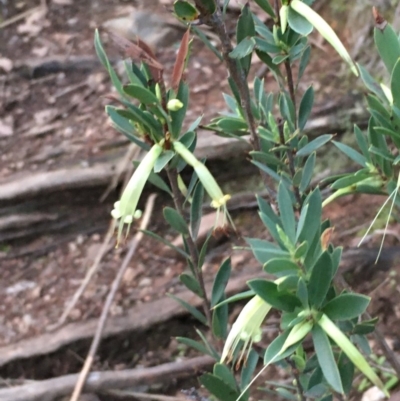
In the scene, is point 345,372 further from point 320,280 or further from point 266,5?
point 266,5

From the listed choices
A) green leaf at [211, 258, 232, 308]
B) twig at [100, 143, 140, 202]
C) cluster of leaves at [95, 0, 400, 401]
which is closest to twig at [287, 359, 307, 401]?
cluster of leaves at [95, 0, 400, 401]

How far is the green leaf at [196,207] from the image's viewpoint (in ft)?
2.01

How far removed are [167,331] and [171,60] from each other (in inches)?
42.7

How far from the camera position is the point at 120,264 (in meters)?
1.47

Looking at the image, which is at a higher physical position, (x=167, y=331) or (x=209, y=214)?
(x=209, y=214)

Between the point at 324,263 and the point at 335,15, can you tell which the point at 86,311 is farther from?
the point at 335,15

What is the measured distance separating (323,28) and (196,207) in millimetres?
264

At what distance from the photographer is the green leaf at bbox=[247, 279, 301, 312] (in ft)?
1.36

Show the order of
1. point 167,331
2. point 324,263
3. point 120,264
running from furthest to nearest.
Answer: point 120,264
point 167,331
point 324,263

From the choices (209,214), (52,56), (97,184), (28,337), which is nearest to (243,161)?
(209,214)

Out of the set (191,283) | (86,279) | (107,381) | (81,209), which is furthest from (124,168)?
(191,283)

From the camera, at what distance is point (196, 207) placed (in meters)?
0.62

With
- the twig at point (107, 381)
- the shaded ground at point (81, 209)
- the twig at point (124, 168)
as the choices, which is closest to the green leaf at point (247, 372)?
the twig at point (107, 381)

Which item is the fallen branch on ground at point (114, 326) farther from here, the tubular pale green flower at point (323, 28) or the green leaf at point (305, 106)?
the tubular pale green flower at point (323, 28)
